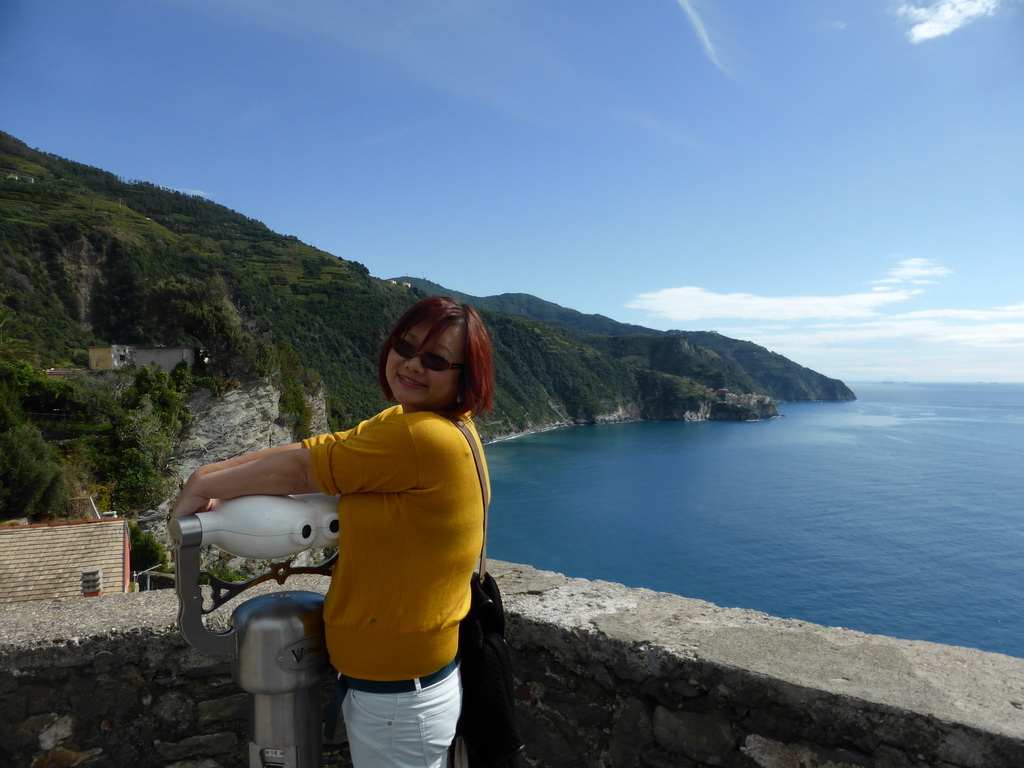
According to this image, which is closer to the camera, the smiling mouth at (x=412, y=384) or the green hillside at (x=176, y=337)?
the smiling mouth at (x=412, y=384)

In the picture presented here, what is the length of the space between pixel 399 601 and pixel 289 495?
12.3 inches

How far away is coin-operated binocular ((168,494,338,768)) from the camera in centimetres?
120

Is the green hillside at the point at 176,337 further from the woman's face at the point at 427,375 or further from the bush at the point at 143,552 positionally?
the woman's face at the point at 427,375

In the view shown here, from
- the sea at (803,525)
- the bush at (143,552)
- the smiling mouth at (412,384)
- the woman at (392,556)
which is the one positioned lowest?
the sea at (803,525)

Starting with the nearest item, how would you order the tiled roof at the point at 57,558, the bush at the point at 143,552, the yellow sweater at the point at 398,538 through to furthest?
the yellow sweater at the point at 398,538
the tiled roof at the point at 57,558
the bush at the point at 143,552

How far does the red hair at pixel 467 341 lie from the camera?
1.32 m

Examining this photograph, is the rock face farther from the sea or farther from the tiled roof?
the sea

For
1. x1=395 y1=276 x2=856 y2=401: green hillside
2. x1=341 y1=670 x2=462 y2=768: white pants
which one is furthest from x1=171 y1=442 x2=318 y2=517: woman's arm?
x1=395 y1=276 x2=856 y2=401: green hillside

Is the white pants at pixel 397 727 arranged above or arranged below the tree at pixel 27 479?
above

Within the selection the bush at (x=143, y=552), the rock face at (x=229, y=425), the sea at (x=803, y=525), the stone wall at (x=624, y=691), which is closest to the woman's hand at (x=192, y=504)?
the stone wall at (x=624, y=691)

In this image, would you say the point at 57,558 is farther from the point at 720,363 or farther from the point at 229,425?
the point at 720,363

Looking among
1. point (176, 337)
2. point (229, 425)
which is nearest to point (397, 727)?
point (229, 425)

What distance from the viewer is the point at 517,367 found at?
372ft

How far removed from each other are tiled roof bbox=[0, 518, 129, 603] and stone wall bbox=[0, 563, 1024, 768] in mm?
5050
